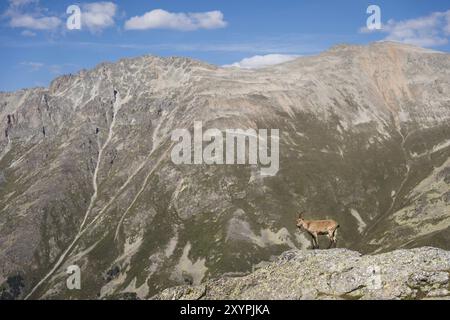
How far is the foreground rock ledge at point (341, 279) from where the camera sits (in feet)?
180

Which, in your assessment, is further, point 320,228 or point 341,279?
point 320,228

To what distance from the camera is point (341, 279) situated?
5822 cm

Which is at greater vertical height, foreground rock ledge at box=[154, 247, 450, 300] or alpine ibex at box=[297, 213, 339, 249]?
alpine ibex at box=[297, 213, 339, 249]

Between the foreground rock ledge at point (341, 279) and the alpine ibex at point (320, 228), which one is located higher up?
the alpine ibex at point (320, 228)

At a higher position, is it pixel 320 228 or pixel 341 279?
pixel 320 228

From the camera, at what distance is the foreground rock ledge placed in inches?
2164

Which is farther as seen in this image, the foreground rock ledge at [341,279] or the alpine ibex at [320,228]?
the alpine ibex at [320,228]

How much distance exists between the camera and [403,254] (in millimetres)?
60312
